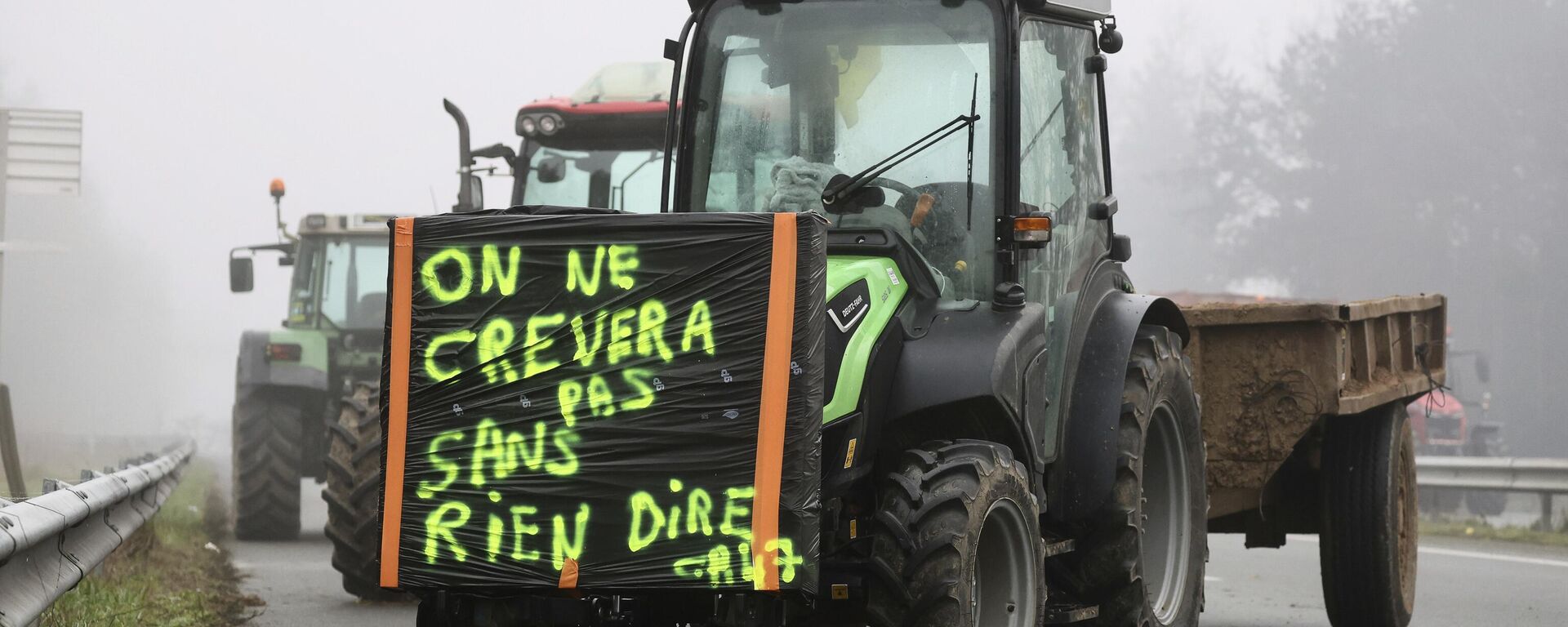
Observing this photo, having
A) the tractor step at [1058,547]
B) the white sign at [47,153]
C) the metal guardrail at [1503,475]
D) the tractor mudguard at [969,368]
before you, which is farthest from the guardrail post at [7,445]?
the white sign at [47,153]

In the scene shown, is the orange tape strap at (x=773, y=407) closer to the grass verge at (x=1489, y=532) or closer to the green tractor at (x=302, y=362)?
the green tractor at (x=302, y=362)

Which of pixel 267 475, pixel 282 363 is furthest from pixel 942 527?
pixel 282 363

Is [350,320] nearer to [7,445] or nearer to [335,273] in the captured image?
[335,273]

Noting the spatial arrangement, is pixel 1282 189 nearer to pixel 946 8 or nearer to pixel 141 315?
pixel 141 315

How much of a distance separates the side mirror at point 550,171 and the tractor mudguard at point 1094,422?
6.13 m

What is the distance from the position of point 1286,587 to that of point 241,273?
984 cm

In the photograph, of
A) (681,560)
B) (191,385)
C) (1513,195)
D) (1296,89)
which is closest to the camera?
(681,560)

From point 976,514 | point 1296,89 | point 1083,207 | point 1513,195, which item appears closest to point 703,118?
point 1083,207

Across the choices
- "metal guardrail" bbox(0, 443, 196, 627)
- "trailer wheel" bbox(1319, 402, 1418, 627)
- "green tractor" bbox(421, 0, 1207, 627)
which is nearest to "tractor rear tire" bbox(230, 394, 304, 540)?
"metal guardrail" bbox(0, 443, 196, 627)

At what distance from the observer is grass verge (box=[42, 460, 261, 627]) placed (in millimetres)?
7758

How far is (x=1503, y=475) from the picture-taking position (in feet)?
55.2

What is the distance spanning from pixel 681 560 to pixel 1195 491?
312 centimetres

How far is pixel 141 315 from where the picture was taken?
7250 cm

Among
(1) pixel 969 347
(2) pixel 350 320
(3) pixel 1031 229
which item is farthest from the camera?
(2) pixel 350 320
